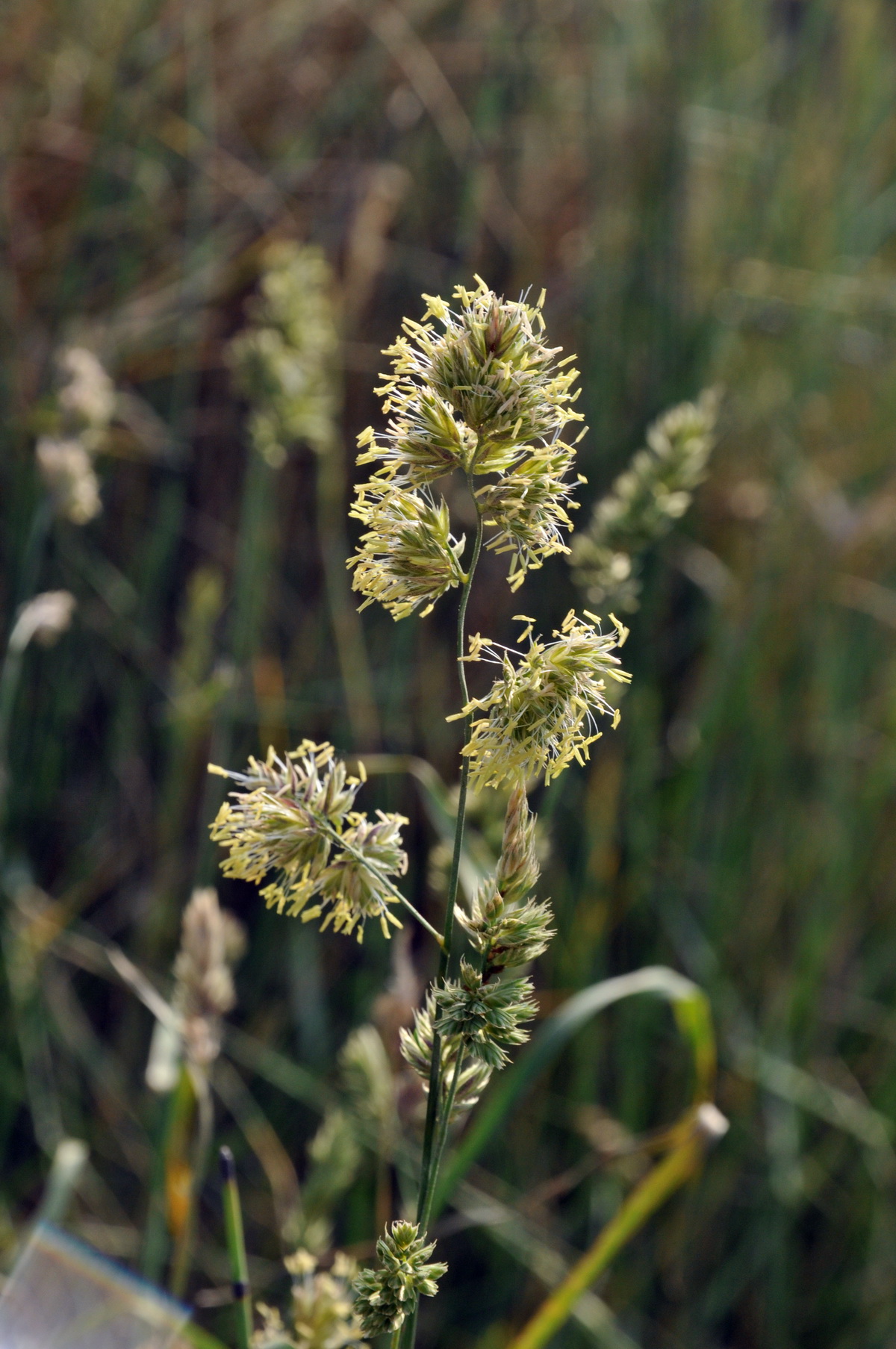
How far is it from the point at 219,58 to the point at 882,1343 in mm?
2869

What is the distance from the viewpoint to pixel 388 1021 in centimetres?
126

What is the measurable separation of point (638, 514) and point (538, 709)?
1.77 feet

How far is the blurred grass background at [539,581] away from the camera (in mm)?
1972

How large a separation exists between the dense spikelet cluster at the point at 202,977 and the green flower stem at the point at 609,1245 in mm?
450

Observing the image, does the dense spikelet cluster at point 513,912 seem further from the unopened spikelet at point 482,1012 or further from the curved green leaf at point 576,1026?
the curved green leaf at point 576,1026

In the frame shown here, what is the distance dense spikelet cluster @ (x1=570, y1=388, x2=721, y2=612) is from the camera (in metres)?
1.17

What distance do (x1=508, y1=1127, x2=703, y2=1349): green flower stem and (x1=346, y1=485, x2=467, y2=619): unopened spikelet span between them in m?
0.79

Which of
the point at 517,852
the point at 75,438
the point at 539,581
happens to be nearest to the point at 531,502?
the point at 517,852

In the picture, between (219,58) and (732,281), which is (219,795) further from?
(219,58)

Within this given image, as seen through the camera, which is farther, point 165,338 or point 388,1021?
point 165,338

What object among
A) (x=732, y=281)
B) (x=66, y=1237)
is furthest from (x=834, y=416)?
(x=66, y=1237)

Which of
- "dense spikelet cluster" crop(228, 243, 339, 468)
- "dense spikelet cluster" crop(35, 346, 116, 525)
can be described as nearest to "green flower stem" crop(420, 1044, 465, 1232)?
"dense spikelet cluster" crop(228, 243, 339, 468)

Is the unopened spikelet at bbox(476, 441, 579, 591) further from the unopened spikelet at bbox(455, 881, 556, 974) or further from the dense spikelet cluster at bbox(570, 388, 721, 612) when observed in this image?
the dense spikelet cluster at bbox(570, 388, 721, 612)

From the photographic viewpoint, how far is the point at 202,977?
3.82ft
